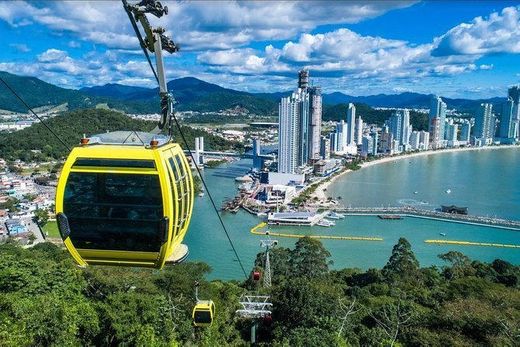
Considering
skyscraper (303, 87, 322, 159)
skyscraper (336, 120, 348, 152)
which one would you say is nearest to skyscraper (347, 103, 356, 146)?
skyscraper (336, 120, 348, 152)

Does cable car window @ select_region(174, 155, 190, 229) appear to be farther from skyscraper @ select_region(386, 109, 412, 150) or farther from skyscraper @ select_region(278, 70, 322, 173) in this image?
skyscraper @ select_region(386, 109, 412, 150)

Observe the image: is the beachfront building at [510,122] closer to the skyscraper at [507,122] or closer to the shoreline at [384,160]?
the skyscraper at [507,122]

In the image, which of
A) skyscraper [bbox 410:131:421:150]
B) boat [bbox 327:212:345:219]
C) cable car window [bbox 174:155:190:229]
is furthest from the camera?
skyscraper [bbox 410:131:421:150]

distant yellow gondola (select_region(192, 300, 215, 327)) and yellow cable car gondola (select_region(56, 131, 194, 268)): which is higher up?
yellow cable car gondola (select_region(56, 131, 194, 268))

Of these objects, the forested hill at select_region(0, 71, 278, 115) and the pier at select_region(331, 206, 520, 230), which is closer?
the pier at select_region(331, 206, 520, 230)

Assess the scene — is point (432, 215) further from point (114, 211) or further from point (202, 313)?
point (114, 211)

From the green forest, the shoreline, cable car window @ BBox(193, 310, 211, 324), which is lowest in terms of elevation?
the shoreline

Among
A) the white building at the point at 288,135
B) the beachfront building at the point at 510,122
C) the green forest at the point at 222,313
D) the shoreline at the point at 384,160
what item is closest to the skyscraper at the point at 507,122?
the beachfront building at the point at 510,122

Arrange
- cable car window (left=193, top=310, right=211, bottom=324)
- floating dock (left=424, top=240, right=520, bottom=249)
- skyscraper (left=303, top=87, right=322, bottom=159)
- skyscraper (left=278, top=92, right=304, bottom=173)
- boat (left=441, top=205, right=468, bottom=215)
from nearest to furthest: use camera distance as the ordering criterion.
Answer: cable car window (left=193, top=310, right=211, bottom=324) < floating dock (left=424, top=240, right=520, bottom=249) < boat (left=441, top=205, right=468, bottom=215) < skyscraper (left=278, top=92, right=304, bottom=173) < skyscraper (left=303, top=87, right=322, bottom=159)
